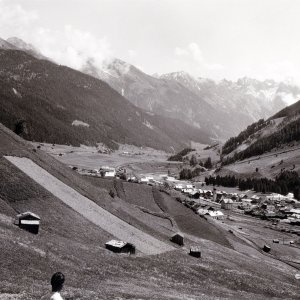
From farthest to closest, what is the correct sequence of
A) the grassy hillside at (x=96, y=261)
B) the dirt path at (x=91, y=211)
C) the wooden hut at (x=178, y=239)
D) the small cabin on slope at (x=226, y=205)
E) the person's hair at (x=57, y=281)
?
the small cabin on slope at (x=226, y=205) < the wooden hut at (x=178, y=239) < the dirt path at (x=91, y=211) < the grassy hillside at (x=96, y=261) < the person's hair at (x=57, y=281)

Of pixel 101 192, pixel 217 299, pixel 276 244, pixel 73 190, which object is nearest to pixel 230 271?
pixel 217 299

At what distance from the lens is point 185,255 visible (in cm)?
7556

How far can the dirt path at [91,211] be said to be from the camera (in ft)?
249

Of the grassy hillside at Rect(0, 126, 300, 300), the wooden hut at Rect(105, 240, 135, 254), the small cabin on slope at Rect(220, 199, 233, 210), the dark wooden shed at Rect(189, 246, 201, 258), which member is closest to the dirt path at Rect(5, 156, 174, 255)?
the grassy hillside at Rect(0, 126, 300, 300)

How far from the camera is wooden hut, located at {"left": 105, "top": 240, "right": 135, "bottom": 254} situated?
206ft

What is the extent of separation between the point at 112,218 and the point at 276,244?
59.7 meters

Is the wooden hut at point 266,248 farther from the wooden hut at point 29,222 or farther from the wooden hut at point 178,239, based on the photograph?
the wooden hut at point 29,222

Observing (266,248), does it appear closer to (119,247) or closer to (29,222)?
(119,247)

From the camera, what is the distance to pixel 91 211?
82000mm

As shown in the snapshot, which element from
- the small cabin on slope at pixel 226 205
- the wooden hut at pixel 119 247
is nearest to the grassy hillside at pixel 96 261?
the wooden hut at pixel 119 247

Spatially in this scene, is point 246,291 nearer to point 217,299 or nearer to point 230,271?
point 230,271

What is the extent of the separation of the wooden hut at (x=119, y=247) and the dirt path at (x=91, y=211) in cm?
557

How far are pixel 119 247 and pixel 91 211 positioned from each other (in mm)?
20698

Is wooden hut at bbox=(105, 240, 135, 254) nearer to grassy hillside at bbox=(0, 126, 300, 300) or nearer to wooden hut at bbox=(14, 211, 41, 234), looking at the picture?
grassy hillside at bbox=(0, 126, 300, 300)
